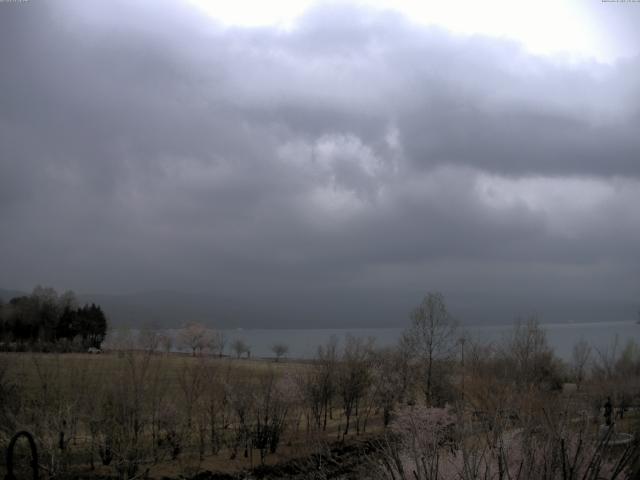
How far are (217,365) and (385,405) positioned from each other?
1602 cm

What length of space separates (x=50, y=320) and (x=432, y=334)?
95.6m

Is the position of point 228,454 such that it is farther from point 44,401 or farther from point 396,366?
point 396,366

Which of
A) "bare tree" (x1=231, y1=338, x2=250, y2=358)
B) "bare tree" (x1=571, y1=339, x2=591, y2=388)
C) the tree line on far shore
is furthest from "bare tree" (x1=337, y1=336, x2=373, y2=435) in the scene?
"bare tree" (x1=231, y1=338, x2=250, y2=358)

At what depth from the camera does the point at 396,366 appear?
4909cm

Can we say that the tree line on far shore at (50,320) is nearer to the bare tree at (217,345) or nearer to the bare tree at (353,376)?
the bare tree at (217,345)

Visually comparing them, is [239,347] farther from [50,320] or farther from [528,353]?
[528,353]

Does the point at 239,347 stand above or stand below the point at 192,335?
below

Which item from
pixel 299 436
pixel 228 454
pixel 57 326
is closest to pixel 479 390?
pixel 299 436

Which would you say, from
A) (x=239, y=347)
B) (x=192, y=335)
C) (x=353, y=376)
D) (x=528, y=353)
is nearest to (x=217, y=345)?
(x=192, y=335)

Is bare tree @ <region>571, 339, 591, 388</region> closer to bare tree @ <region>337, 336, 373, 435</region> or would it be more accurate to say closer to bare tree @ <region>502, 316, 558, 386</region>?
bare tree @ <region>502, 316, 558, 386</region>

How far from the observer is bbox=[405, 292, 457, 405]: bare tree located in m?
48.9

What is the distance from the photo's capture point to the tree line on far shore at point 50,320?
113m

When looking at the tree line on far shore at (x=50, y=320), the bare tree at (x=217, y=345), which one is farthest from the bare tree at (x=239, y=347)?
the tree line on far shore at (x=50, y=320)

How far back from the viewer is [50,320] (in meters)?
118
